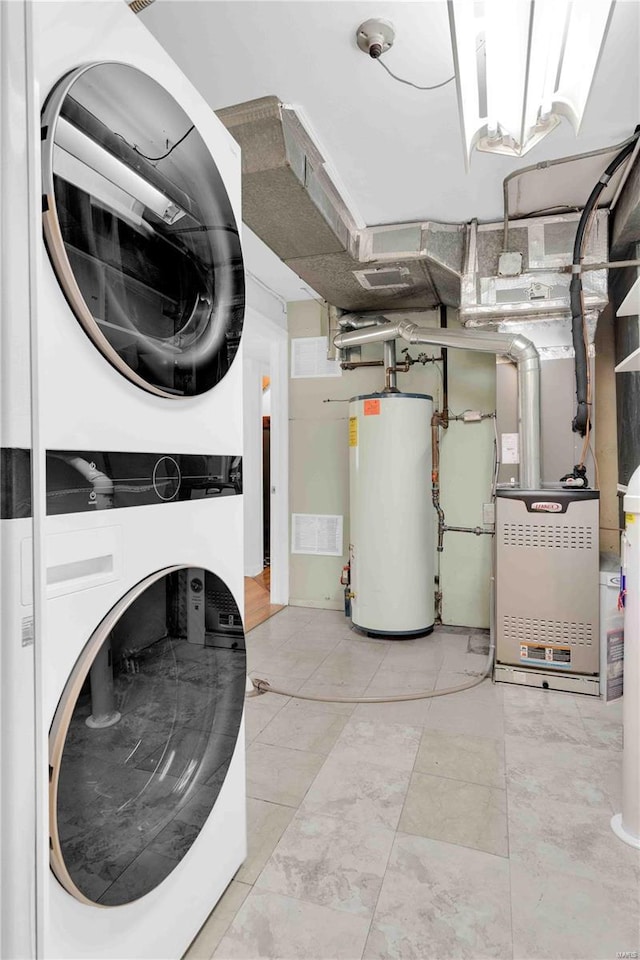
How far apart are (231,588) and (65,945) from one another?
701mm

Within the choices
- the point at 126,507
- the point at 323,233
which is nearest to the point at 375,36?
the point at 323,233

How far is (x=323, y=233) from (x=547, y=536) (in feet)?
6.34

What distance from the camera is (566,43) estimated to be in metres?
1.27

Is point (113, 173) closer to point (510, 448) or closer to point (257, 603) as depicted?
point (510, 448)

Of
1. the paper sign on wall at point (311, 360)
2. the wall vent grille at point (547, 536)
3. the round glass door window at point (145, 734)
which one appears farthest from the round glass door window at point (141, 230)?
the paper sign on wall at point (311, 360)

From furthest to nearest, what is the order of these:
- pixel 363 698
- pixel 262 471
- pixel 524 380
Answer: pixel 262 471
pixel 524 380
pixel 363 698

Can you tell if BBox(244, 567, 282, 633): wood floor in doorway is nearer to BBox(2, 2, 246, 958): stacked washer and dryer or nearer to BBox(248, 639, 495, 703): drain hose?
BBox(248, 639, 495, 703): drain hose

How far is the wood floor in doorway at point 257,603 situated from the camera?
12.4 feet

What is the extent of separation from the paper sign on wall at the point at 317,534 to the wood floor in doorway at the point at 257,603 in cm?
49

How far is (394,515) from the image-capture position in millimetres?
3332

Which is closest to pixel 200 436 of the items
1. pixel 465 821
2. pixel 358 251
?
pixel 465 821

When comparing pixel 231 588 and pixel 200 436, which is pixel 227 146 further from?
pixel 231 588

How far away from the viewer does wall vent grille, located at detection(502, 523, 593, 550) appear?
8.82 feet

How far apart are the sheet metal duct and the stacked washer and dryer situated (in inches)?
30.4
